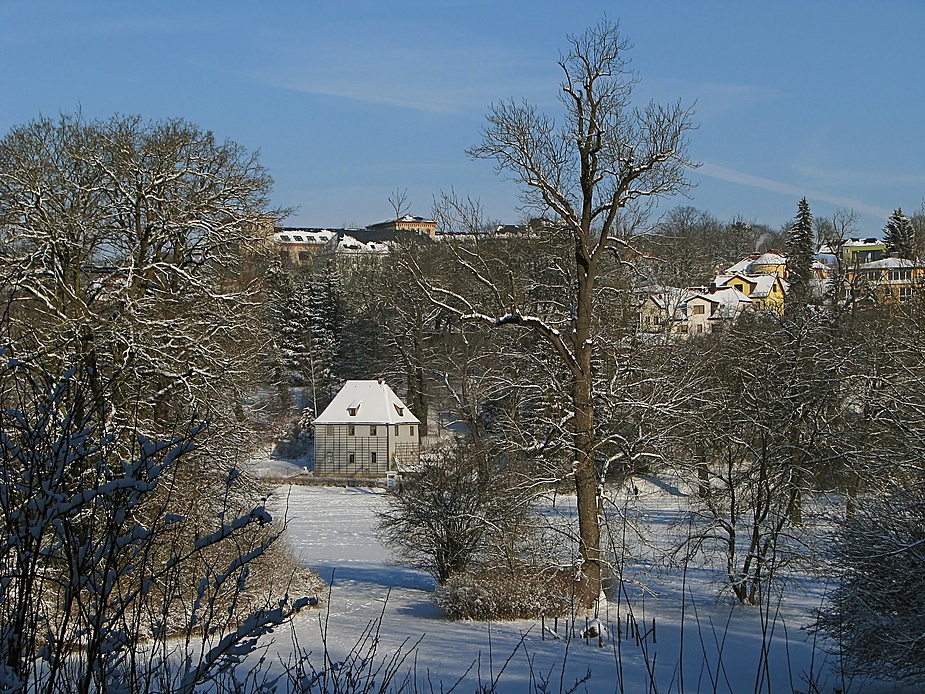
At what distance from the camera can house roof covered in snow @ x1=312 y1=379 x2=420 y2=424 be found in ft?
160

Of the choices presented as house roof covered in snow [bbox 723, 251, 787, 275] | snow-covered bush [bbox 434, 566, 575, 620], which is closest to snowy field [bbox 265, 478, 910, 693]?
snow-covered bush [bbox 434, 566, 575, 620]

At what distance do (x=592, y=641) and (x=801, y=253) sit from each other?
1543 inches

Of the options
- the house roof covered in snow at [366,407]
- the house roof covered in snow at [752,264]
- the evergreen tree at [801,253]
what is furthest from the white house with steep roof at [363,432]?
the house roof covered in snow at [752,264]

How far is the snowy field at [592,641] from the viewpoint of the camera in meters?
10.8

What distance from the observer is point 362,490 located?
44594 millimetres

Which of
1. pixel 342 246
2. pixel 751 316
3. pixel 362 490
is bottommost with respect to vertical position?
pixel 362 490

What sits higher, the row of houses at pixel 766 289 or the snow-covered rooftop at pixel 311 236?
the snow-covered rooftop at pixel 311 236

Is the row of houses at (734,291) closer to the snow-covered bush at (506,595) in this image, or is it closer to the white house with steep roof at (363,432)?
the white house with steep roof at (363,432)

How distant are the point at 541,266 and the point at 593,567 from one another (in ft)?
22.0

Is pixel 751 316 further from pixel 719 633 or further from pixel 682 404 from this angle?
pixel 719 633

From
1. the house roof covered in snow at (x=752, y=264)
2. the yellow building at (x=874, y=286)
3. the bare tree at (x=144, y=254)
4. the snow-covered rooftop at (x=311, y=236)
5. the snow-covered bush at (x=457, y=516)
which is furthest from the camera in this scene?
the snow-covered rooftop at (x=311, y=236)

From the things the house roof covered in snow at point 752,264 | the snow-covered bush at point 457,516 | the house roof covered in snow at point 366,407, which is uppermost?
the house roof covered in snow at point 752,264

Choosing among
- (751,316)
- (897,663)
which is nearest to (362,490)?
(751,316)

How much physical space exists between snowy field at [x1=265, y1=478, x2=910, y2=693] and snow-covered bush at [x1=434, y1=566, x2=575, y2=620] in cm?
30
